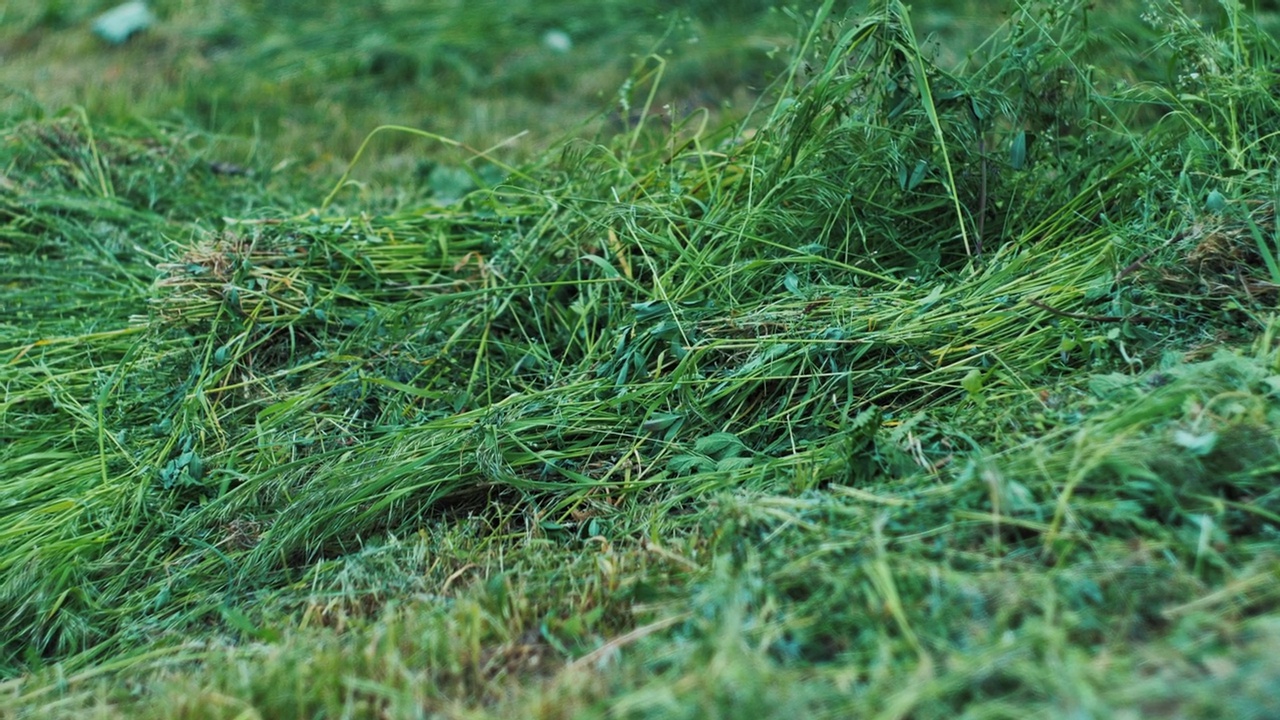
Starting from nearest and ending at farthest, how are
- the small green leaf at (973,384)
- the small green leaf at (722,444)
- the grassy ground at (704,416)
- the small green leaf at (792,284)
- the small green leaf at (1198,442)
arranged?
the grassy ground at (704,416), the small green leaf at (1198,442), the small green leaf at (973,384), the small green leaf at (722,444), the small green leaf at (792,284)

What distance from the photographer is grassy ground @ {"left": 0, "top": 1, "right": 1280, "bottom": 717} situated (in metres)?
1.50

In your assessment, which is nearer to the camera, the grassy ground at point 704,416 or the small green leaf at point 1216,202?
the grassy ground at point 704,416

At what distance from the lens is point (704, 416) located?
218 centimetres

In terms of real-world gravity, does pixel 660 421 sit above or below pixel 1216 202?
below

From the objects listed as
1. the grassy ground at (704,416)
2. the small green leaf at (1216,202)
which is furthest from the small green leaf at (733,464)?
the small green leaf at (1216,202)

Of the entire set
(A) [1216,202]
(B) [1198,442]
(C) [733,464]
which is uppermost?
(A) [1216,202]

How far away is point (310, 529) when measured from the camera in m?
2.08

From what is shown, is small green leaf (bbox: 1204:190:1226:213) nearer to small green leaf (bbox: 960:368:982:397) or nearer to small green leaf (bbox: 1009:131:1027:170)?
small green leaf (bbox: 1009:131:1027:170)

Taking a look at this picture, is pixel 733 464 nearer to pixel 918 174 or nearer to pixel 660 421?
pixel 660 421

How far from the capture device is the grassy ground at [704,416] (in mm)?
1495

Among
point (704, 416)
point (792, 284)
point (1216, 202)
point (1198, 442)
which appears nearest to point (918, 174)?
point (792, 284)

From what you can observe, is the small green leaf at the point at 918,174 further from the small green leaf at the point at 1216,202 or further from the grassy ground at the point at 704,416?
the small green leaf at the point at 1216,202

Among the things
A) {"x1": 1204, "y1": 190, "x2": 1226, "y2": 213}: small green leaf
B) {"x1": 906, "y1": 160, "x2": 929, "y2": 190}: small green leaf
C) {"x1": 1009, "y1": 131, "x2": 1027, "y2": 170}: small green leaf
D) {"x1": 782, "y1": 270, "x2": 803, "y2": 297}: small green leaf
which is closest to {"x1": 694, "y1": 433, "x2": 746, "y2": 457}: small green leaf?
{"x1": 782, "y1": 270, "x2": 803, "y2": 297}: small green leaf

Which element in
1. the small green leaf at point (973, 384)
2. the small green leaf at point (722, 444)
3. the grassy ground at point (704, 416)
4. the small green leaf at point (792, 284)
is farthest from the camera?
the small green leaf at point (792, 284)
